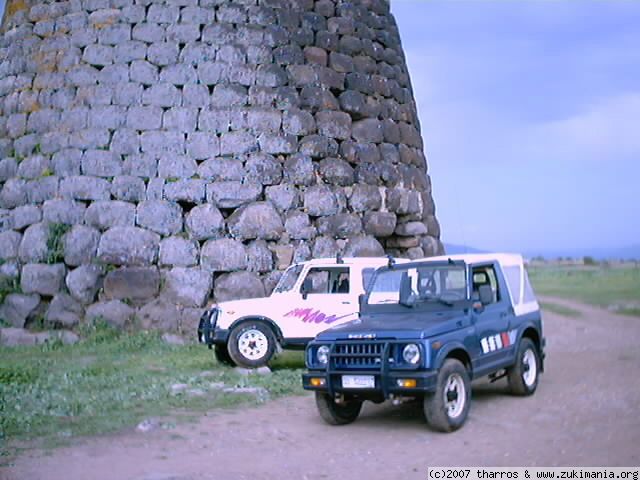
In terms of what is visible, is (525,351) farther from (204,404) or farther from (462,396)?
(204,404)

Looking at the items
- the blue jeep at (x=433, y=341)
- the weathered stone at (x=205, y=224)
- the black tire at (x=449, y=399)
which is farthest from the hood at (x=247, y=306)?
the black tire at (x=449, y=399)

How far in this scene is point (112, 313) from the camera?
44.7 feet

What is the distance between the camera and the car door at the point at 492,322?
7.79 metres

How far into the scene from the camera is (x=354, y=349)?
23.8 ft

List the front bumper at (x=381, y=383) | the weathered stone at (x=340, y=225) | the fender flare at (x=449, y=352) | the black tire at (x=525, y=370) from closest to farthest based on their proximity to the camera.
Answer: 1. the front bumper at (x=381, y=383)
2. the fender flare at (x=449, y=352)
3. the black tire at (x=525, y=370)
4. the weathered stone at (x=340, y=225)

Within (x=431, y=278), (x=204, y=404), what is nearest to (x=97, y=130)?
(x=204, y=404)

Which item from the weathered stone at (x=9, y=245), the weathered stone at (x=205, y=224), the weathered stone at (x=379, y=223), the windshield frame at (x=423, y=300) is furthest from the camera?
the weathered stone at (x=379, y=223)

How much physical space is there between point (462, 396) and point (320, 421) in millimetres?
1447

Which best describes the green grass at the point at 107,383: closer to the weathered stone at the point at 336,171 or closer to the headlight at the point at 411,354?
the headlight at the point at 411,354

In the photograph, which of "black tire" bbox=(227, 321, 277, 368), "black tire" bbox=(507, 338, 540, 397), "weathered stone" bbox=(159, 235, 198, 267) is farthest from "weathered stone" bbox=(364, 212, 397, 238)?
"black tire" bbox=(507, 338, 540, 397)

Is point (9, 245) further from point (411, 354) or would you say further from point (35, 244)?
point (411, 354)

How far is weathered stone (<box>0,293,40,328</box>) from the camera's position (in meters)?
13.8

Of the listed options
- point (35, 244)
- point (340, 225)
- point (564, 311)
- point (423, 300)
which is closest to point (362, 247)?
point (340, 225)

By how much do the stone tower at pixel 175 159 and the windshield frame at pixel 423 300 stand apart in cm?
556
